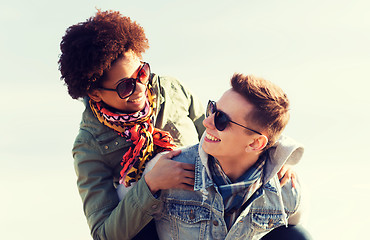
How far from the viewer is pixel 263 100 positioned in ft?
11.7

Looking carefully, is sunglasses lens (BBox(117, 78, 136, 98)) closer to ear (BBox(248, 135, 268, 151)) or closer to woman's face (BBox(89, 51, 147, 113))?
woman's face (BBox(89, 51, 147, 113))

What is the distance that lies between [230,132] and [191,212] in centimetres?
62

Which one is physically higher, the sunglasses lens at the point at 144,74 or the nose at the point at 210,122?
the sunglasses lens at the point at 144,74

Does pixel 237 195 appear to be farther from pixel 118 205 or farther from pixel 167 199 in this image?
pixel 118 205

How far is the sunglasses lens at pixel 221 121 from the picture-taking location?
3564 mm

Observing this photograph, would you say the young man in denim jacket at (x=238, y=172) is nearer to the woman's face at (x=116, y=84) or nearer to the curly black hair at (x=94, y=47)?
the woman's face at (x=116, y=84)

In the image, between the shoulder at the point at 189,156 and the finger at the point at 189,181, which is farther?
the shoulder at the point at 189,156

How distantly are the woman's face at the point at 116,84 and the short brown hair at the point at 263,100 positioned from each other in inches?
32.6

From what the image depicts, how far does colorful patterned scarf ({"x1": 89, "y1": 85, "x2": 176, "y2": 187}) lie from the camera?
410 cm

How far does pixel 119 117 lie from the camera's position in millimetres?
4133

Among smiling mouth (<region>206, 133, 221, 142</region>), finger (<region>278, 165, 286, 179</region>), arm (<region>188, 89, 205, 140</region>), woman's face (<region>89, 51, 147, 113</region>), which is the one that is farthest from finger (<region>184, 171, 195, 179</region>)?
arm (<region>188, 89, 205, 140</region>)

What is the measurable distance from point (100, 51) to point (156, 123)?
32.1 inches

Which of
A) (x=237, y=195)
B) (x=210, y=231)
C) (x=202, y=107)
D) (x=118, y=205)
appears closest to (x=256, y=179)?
(x=237, y=195)

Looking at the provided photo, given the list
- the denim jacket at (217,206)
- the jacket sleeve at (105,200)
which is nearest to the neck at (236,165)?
the denim jacket at (217,206)
